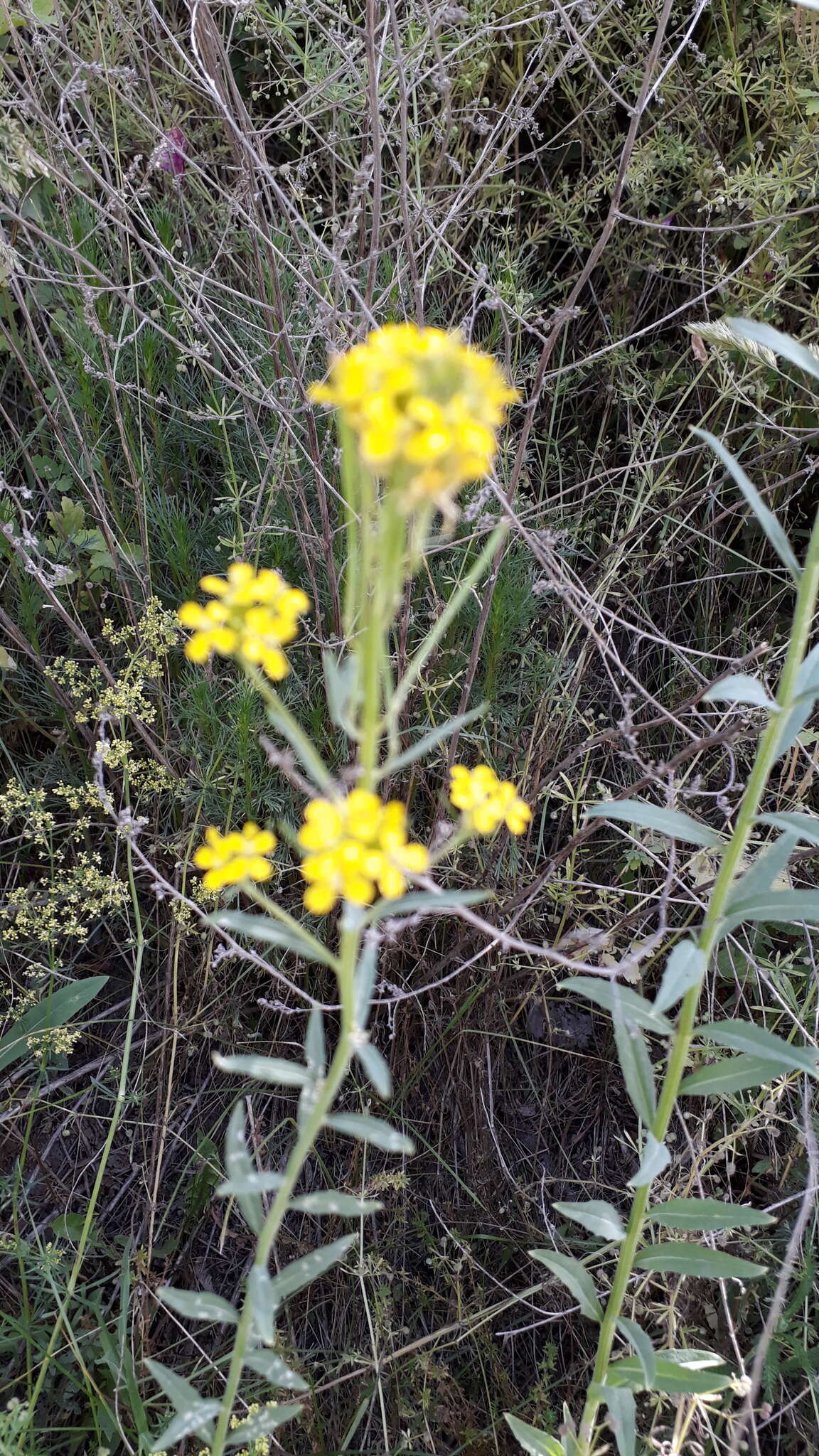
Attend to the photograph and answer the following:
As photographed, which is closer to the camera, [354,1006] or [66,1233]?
[354,1006]

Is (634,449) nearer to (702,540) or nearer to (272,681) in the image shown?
(702,540)

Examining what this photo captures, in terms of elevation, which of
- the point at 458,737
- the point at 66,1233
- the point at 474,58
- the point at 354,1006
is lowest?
the point at 66,1233

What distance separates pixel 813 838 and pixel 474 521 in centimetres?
108

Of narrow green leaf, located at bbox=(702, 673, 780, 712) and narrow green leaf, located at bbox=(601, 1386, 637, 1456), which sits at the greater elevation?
narrow green leaf, located at bbox=(702, 673, 780, 712)

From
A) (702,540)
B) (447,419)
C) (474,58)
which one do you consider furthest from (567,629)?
(447,419)

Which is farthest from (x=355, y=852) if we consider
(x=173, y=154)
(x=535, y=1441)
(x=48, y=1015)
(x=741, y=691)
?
(x=173, y=154)

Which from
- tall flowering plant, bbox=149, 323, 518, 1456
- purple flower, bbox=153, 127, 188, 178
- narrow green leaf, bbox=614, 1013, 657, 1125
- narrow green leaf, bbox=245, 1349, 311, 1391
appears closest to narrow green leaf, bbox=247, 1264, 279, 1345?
tall flowering plant, bbox=149, 323, 518, 1456

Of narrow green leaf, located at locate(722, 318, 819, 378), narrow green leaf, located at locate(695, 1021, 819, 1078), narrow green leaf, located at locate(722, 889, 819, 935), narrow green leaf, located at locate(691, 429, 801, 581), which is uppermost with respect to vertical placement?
narrow green leaf, located at locate(722, 318, 819, 378)

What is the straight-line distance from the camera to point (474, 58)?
2.18 metres

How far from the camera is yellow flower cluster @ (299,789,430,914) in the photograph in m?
0.73

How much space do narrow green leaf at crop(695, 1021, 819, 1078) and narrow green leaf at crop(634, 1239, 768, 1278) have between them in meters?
0.23

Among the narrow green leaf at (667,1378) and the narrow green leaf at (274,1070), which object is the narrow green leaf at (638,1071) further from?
the narrow green leaf at (274,1070)

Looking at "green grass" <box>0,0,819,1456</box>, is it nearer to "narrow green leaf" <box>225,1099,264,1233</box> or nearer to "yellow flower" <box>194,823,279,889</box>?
"narrow green leaf" <box>225,1099,264,1233</box>

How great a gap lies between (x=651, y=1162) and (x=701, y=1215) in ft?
0.62
